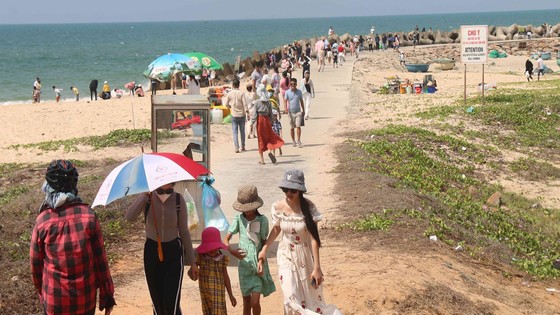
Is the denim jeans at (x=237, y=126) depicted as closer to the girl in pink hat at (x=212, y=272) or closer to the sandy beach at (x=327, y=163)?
the sandy beach at (x=327, y=163)

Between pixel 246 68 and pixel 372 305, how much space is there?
129ft

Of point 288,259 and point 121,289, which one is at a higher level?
point 288,259

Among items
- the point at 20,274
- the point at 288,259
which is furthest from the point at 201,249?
the point at 20,274

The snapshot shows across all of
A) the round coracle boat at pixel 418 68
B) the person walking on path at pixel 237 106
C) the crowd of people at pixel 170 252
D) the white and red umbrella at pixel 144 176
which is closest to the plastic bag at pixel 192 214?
the crowd of people at pixel 170 252

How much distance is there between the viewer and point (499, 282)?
34.0 feet

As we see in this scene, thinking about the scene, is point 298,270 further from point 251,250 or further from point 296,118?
point 296,118

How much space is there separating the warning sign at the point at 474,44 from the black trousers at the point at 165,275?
67.1 ft

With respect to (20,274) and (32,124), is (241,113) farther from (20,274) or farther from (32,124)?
(32,124)

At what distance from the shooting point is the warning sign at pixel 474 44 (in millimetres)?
26125

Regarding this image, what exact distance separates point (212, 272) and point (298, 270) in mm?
748

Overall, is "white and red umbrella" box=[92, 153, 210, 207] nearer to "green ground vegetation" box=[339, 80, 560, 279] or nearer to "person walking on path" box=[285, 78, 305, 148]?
"green ground vegetation" box=[339, 80, 560, 279]

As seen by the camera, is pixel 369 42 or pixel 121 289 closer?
pixel 121 289

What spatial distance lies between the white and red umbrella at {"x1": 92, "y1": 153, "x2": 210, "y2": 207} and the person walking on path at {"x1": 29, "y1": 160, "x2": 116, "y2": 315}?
0.70 metres

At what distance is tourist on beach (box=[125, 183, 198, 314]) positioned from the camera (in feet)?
22.9
